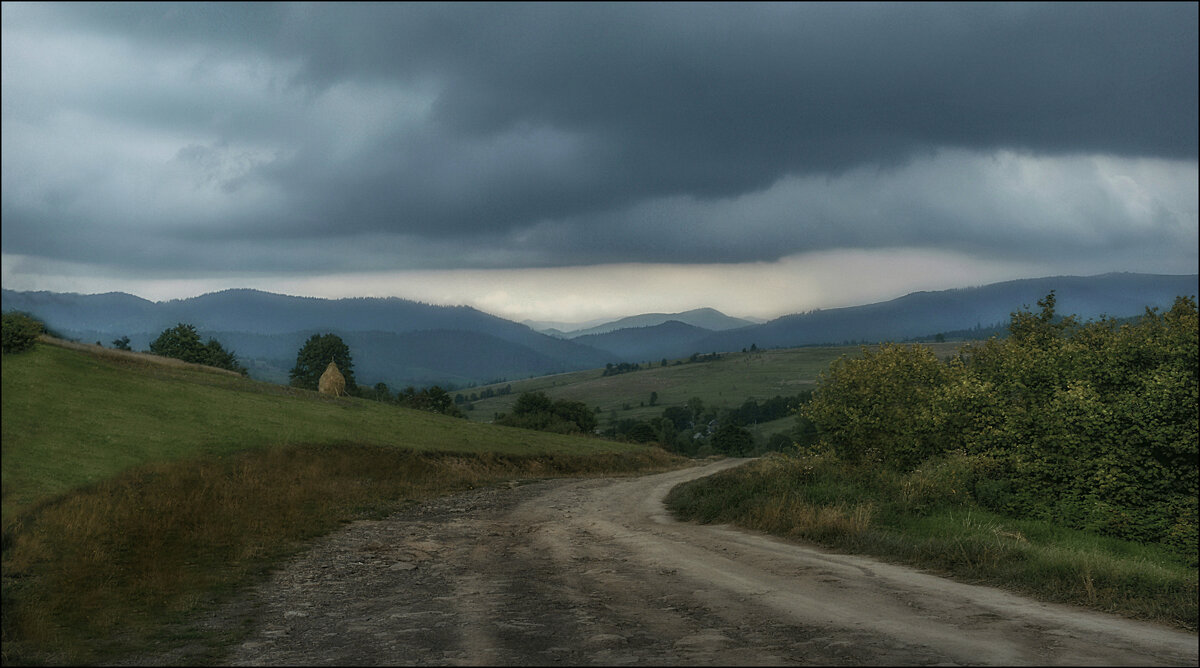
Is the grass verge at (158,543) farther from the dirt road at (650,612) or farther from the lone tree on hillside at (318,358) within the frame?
the lone tree on hillside at (318,358)

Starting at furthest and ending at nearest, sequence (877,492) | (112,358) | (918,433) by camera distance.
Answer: (112,358) < (918,433) < (877,492)

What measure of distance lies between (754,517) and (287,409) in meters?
36.3

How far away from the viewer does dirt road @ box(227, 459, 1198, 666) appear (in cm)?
985

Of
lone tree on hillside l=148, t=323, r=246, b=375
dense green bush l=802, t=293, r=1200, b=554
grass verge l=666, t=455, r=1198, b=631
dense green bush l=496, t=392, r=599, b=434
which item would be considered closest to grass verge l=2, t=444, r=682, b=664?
grass verge l=666, t=455, r=1198, b=631

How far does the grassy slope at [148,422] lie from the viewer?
1137 centimetres

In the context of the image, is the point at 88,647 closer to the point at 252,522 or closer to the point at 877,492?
the point at 252,522

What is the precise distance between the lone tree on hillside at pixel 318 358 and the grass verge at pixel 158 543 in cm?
8562

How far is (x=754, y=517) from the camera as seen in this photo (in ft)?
84.4

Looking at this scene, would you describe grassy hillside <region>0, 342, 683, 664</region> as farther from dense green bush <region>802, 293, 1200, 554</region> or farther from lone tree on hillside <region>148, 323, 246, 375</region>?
lone tree on hillside <region>148, 323, 246, 375</region>

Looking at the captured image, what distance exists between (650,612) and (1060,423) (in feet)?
51.6

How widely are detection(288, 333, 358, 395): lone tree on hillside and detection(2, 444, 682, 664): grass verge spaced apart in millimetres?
85618

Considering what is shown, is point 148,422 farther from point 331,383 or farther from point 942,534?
point 331,383

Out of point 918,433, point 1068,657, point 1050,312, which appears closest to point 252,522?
point 1068,657

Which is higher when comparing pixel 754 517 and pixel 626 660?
pixel 626 660
